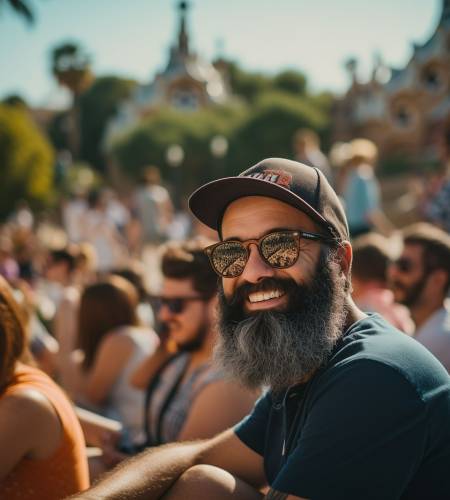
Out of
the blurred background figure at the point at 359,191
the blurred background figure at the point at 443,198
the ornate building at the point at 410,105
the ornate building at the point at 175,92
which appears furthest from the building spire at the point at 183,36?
the blurred background figure at the point at 443,198

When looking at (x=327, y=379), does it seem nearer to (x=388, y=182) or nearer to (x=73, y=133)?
(x=388, y=182)

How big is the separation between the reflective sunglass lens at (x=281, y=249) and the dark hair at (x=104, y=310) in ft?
8.34

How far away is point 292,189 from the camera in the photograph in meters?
2.15

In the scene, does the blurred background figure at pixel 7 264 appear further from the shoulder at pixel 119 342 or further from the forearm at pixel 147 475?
the forearm at pixel 147 475

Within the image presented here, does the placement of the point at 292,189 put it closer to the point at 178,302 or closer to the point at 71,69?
the point at 178,302

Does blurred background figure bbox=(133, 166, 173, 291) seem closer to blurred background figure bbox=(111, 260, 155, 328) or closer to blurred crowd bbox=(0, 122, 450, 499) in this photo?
blurred crowd bbox=(0, 122, 450, 499)

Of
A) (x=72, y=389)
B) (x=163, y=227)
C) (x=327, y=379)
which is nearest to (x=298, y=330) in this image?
(x=327, y=379)

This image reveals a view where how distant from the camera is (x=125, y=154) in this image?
138 feet

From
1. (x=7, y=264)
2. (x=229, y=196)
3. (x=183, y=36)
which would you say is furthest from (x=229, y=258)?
(x=183, y=36)

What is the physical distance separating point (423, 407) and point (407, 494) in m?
0.30

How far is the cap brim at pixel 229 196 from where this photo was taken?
2.14 m

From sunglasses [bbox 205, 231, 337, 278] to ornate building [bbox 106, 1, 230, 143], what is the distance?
48406 mm

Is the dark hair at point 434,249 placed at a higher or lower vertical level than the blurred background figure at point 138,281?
higher

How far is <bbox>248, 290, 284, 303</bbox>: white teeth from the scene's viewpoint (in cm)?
219
